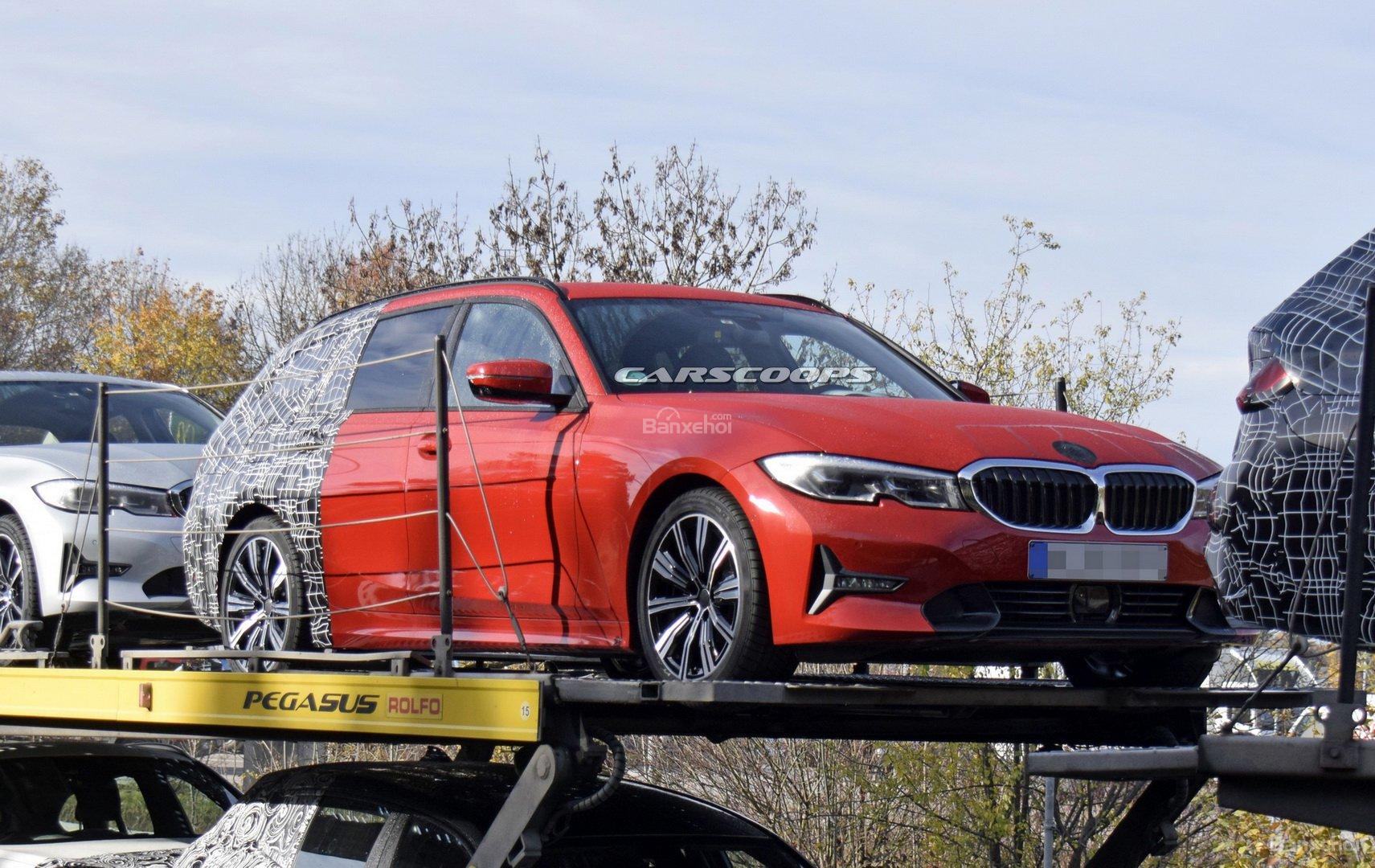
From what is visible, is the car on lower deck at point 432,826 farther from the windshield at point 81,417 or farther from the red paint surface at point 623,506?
the windshield at point 81,417

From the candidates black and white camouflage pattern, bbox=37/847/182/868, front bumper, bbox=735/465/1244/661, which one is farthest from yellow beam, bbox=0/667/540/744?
front bumper, bbox=735/465/1244/661

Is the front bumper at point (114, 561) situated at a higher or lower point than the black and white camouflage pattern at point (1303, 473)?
lower

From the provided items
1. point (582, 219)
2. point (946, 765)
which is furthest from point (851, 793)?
point (582, 219)

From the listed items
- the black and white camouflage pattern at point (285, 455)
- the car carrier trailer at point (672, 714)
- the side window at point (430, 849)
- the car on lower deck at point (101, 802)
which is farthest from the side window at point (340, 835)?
the car on lower deck at point (101, 802)

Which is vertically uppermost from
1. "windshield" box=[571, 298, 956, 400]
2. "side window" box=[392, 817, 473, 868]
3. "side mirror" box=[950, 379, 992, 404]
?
"windshield" box=[571, 298, 956, 400]

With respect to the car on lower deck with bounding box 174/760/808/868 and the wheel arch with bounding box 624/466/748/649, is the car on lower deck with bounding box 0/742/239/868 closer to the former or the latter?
the car on lower deck with bounding box 174/760/808/868

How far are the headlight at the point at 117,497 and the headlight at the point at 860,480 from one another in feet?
14.0

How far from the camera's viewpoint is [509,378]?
18.4ft

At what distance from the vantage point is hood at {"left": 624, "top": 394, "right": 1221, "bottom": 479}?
16.4 ft

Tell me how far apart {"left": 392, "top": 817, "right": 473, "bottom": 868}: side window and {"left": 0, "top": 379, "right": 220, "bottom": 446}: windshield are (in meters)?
4.43

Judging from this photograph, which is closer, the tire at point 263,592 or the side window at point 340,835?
the side window at point 340,835

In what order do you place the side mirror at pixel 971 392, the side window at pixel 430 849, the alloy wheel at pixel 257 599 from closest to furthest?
the side window at pixel 430 849 → the alloy wheel at pixel 257 599 → the side mirror at pixel 971 392

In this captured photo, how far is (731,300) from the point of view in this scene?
6582 millimetres

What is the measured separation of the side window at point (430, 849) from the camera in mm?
4949
